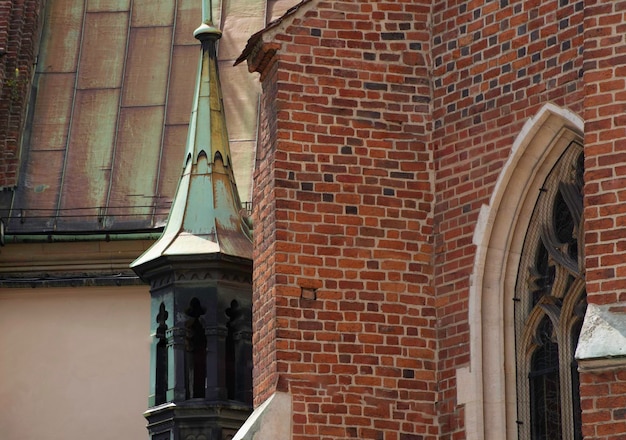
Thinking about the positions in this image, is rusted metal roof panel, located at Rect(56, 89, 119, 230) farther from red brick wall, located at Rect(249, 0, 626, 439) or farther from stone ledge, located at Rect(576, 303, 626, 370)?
stone ledge, located at Rect(576, 303, 626, 370)

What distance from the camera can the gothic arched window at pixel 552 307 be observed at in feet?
45.2

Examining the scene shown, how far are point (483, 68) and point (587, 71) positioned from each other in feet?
4.48

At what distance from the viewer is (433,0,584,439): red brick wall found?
13.9m

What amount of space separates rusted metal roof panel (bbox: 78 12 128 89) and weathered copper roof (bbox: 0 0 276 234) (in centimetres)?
1

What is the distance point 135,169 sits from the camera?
22.5 metres

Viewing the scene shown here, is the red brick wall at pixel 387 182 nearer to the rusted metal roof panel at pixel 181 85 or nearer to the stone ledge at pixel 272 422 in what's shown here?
the stone ledge at pixel 272 422

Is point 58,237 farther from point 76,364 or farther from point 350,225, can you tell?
point 350,225

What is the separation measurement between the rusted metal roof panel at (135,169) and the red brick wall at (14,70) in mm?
1089

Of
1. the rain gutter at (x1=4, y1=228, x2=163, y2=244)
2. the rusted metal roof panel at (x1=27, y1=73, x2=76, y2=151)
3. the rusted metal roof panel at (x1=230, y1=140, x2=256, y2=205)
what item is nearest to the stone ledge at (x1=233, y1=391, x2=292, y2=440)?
the rain gutter at (x1=4, y1=228, x2=163, y2=244)

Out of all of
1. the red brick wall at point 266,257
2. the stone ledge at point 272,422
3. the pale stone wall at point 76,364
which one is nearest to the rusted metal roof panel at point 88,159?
the pale stone wall at point 76,364

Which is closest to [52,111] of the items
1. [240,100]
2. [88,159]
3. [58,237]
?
[88,159]

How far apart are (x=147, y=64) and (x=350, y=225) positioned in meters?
9.46

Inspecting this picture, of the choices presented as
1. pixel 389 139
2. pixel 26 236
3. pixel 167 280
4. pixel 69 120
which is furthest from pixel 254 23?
pixel 389 139

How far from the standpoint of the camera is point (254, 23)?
23594mm
